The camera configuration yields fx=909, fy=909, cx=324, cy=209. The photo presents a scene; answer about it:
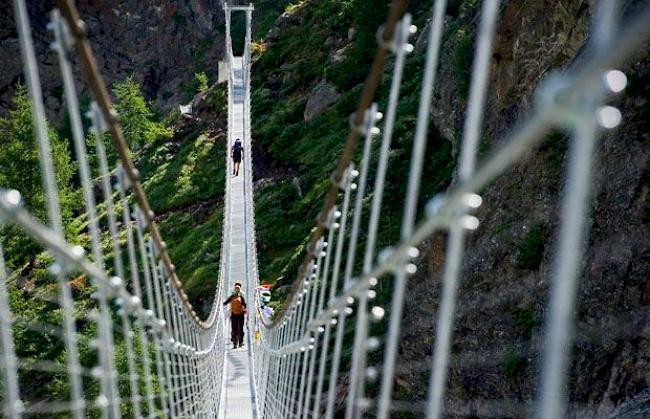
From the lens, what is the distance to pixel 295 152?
18297 millimetres

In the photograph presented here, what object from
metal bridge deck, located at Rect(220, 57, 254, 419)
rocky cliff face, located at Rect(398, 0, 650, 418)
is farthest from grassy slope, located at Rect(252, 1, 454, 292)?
rocky cliff face, located at Rect(398, 0, 650, 418)

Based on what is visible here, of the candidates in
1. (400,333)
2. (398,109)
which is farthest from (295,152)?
(400,333)

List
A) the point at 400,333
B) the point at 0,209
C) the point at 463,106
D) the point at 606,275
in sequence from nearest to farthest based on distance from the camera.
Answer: the point at 0,209 < the point at 606,275 < the point at 400,333 < the point at 463,106

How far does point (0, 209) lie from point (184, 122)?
73.6 feet

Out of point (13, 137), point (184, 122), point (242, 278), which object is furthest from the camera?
point (184, 122)

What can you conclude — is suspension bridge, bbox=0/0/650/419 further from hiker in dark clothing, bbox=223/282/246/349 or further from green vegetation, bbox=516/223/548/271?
green vegetation, bbox=516/223/548/271

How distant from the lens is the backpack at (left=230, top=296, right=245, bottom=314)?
320 inches

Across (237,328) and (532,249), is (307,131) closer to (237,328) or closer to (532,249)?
(237,328)

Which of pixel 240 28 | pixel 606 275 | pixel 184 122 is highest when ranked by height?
pixel 240 28

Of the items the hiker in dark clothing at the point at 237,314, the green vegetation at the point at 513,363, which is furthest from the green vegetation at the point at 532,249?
the hiker in dark clothing at the point at 237,314

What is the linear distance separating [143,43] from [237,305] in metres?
25.5

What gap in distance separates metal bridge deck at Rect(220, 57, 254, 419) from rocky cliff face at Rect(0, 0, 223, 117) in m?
6.99

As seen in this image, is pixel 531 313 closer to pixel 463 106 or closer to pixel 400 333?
pixel 400 333

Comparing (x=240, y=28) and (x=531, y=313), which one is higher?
(x=240, y=28)
